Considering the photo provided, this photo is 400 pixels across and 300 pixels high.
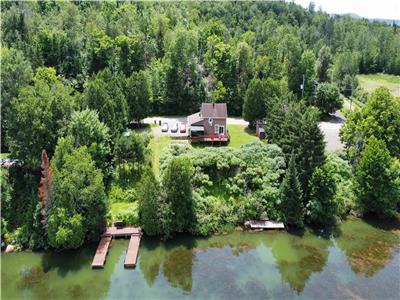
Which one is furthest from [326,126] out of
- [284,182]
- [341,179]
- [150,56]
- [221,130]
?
[150,56]

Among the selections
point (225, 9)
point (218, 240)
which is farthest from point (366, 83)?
point (218, 240)

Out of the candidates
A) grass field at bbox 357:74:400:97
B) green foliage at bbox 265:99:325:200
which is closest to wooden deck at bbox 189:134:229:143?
green foliage at bbox 265:99:325:200

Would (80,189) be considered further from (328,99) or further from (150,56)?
(150,56)

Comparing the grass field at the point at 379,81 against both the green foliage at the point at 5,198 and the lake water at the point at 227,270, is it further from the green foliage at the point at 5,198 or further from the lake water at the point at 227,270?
the green foliage at the point at 5,198

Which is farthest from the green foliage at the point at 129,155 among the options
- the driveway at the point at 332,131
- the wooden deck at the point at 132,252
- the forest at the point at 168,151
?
the driveway at the point at 332,131

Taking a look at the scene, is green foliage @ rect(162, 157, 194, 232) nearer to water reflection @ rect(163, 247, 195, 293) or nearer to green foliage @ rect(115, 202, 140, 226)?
water reflection @ rect(163, 247, 195, 293)

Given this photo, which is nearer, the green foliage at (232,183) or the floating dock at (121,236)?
the floating dock at (121,236)
